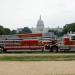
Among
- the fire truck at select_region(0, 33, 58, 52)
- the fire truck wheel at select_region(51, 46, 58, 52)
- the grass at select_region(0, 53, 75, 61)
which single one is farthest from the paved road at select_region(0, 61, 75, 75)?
the fire truck wheel at select_region(51, 46, 58, 52)

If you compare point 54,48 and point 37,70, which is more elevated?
point 54,48

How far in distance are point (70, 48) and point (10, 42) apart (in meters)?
6.90

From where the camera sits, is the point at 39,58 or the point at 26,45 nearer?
the point at 39,58

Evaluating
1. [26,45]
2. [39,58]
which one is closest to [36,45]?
A: [26,45]

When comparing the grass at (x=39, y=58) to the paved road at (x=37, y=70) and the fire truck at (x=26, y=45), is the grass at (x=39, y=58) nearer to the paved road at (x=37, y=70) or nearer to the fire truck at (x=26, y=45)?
the paved road at (x=37, y=70)

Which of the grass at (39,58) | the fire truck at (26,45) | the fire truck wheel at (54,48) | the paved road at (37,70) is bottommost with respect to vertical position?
the paved road at (37,70)

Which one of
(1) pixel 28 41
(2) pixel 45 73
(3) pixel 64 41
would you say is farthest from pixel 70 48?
(2) pixel 45 73

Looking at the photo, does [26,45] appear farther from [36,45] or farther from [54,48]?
[54,48]

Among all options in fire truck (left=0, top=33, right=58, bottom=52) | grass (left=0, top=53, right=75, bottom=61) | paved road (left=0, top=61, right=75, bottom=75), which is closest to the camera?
paved road (left=0, top=61, right=75, bottom=75)

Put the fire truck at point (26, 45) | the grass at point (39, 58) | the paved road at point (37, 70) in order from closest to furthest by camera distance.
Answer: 1. the paved road at point (37, 70)
2. the grass at point (39, 58)
3. the fire truck at point (26, 45)

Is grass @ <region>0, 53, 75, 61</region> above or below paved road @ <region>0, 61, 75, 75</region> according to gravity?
above

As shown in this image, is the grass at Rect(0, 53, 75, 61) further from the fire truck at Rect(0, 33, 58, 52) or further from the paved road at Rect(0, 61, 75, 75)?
the fire truck at Rect(0, 33, 58, 52)

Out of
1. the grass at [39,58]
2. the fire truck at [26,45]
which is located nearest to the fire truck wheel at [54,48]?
the fire truck at [26,45]

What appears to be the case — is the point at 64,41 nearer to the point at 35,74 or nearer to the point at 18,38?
the point at 18,38
